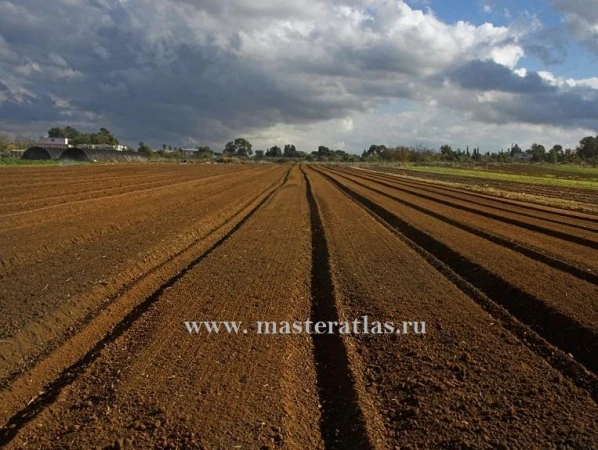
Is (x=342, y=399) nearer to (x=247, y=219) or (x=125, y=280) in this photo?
(x=125, y=280)

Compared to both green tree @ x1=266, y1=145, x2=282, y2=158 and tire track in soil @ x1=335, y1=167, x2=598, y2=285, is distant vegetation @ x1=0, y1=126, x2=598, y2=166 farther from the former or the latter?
tire track in soil @ x1=335, y1=167, x2=598, y2=285

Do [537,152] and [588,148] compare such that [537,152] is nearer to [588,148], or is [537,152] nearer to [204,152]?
[588,148]

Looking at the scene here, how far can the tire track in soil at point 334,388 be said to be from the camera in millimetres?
4184

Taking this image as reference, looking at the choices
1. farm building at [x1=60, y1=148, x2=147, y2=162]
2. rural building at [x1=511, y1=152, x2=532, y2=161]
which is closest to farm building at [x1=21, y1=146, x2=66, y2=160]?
farm building at [x1=60, y1=148, x2=147, y2=162]

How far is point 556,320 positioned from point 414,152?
543ft

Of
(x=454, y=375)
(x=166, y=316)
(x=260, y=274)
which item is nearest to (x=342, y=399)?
(x=454, y=375)

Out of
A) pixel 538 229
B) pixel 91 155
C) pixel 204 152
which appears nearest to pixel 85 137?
pixel 204 152

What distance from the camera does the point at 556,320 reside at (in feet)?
23.5

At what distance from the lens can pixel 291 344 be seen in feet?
20.0

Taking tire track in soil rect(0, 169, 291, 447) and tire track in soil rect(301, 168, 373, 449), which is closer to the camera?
tire track in soil rect(301, 168, 373, 449)

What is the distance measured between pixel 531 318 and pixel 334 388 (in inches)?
148

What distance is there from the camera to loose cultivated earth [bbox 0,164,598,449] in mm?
4293

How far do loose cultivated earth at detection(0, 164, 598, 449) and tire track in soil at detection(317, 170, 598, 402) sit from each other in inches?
1.4

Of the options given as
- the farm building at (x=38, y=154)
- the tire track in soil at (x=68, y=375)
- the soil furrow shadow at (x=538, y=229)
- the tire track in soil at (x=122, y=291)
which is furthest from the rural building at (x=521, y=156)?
the tire track in soil at (x=68, y=375)
